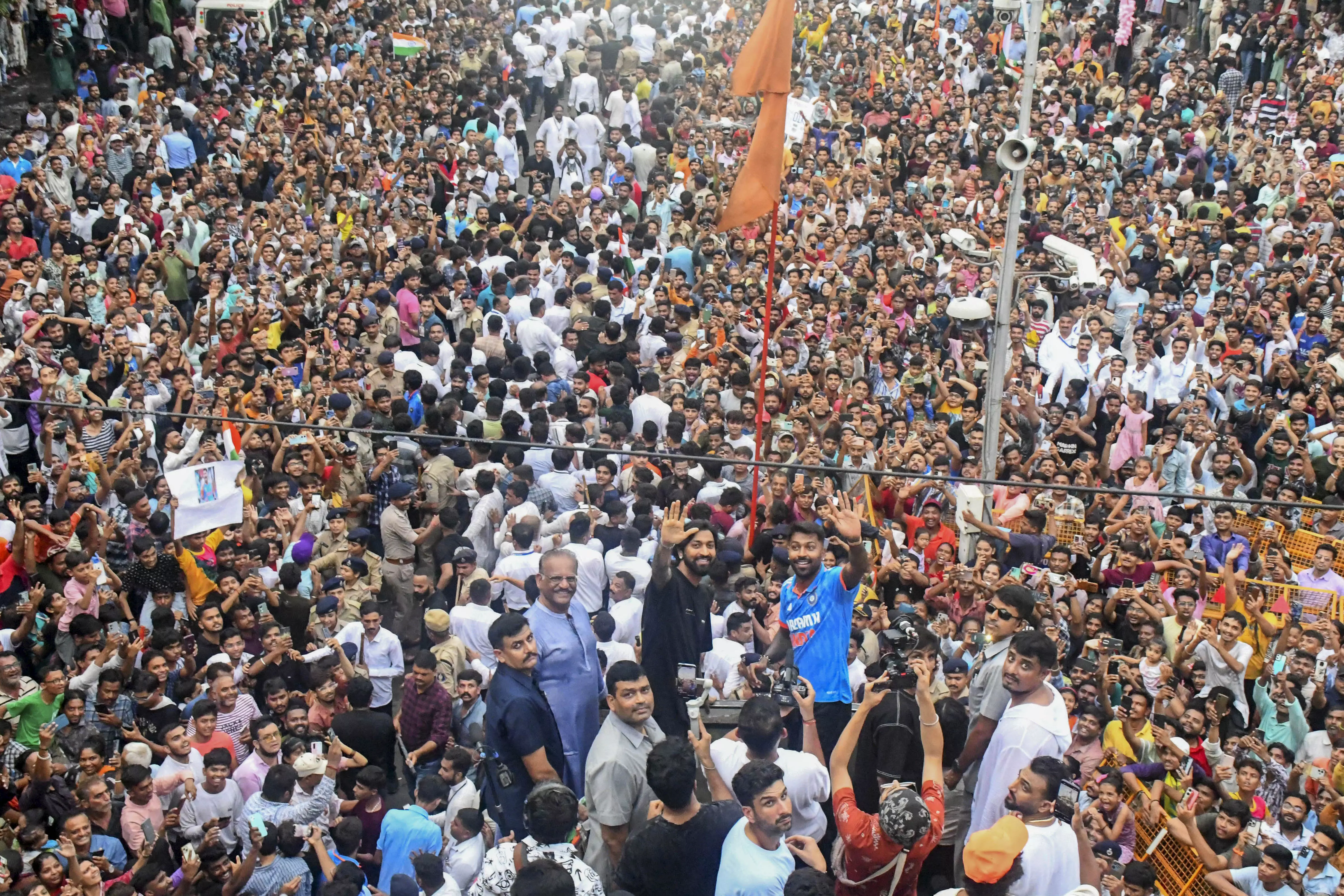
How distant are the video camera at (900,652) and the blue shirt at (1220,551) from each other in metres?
2.61

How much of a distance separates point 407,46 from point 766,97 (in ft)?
38.2

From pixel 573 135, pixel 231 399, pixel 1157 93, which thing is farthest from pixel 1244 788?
pixel 1157 93

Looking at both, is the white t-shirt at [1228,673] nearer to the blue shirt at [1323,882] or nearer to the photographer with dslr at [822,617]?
the blue shirt at [1323,882]

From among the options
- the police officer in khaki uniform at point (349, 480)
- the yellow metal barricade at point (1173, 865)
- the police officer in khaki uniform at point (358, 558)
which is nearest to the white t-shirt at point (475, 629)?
the police officer in khaki uniform at point (358, 558)

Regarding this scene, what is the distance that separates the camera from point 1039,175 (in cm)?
1611

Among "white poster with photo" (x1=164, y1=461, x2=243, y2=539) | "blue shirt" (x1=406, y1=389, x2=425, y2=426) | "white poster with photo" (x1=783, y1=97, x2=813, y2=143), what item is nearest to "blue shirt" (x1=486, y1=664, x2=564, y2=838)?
"white poster with photo" (x1=164, y1=461, x2=243, y2=539)

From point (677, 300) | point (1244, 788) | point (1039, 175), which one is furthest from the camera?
point (1039, 175)

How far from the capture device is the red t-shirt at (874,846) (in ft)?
16.4

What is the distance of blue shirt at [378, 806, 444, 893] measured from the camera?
6039mm

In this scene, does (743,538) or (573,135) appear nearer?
(743,538)

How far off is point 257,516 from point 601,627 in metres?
2.93

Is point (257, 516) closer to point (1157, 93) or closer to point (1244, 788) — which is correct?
point (1244, 788)

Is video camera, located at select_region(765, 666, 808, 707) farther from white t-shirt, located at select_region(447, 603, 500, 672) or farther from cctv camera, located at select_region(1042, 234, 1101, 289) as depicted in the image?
cctv camera, located at select_region(1042, 234, 1101, 289)

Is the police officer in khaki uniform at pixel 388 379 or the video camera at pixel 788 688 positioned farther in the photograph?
the police officer in khaki uniform at pixel 388 379
